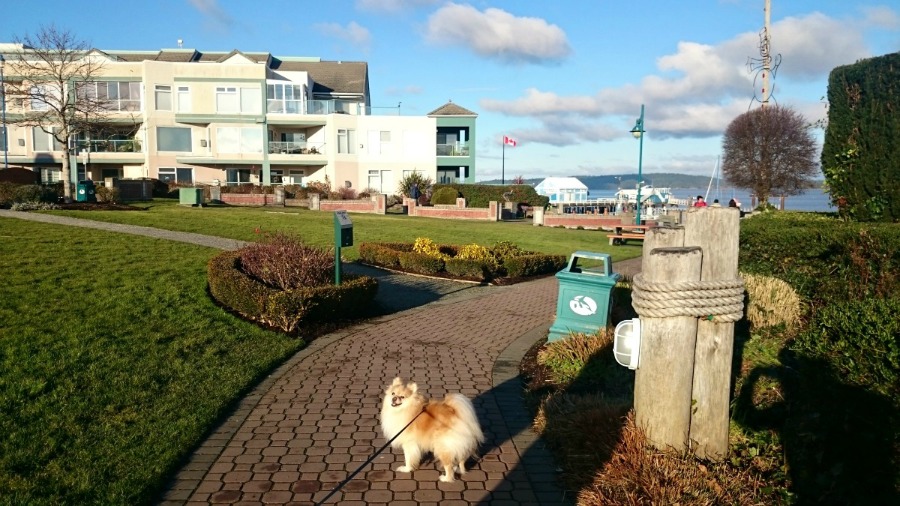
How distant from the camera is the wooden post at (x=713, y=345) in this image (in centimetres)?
420

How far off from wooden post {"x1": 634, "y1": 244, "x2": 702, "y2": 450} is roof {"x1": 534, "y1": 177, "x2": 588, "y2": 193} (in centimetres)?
Result: 6160

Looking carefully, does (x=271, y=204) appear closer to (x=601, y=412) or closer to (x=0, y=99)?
(x=0, y=99)

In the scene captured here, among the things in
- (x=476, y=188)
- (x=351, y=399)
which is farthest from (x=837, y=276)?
(x=476, y=188)

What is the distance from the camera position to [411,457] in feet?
16.4

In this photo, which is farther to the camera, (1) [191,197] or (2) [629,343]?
(1) [191,197]

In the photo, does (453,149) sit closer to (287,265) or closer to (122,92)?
(122,92)

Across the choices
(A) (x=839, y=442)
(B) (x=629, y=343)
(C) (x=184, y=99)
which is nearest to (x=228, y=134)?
(C) (x=184, y=99)

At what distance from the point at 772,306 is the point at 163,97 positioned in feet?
153

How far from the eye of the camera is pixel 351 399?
22.1 ft

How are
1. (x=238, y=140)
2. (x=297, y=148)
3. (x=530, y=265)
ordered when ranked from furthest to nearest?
(x=297, y=148) < (x=238, y=140) < (x=530, y=265)

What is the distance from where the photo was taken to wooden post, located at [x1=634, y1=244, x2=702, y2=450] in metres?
4.11

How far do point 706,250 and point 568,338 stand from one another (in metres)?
4.08

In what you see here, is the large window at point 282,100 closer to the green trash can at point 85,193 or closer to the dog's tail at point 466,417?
the green trash can at point 85,193

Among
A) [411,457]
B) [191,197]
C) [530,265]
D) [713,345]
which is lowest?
[411,457]
